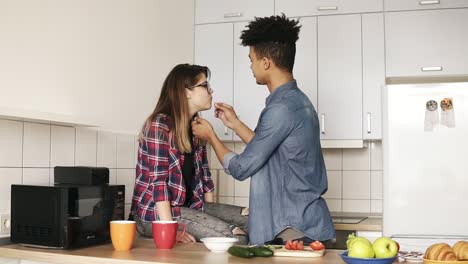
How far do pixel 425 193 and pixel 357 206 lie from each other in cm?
88

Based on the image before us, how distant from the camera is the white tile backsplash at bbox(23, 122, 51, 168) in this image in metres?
2.58

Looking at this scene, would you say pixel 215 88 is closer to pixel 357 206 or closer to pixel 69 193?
pixel 357 206

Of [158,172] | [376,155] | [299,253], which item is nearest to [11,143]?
[158,172]

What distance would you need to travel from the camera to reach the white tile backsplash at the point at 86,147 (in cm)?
288

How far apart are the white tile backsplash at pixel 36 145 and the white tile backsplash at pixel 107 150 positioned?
15.1 inches

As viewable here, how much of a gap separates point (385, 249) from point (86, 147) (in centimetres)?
161

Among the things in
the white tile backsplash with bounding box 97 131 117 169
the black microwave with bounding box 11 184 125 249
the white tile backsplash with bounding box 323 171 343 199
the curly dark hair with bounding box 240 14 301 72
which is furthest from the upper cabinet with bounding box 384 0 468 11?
the black microwave with bounding box 11 184 125 249

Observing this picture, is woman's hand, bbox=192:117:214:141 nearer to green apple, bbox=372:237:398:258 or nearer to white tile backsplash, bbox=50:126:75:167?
white tile backsplash, bbox=50:126:75:167

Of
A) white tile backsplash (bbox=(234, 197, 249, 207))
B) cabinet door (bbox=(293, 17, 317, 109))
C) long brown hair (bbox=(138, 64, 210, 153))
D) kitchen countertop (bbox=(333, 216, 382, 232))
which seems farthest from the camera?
white tile backsplash (bbox=(234, 197, 249, 207))

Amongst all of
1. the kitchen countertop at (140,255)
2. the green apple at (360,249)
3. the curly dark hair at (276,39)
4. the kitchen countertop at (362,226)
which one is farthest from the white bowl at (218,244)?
the kitchen countertop at (362,226)

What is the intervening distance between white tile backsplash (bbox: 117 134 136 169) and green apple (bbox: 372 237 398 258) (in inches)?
67.6

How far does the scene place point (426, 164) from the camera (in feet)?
11.0

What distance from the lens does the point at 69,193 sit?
2.31 metres

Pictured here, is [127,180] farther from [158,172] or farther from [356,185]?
[356,185]
